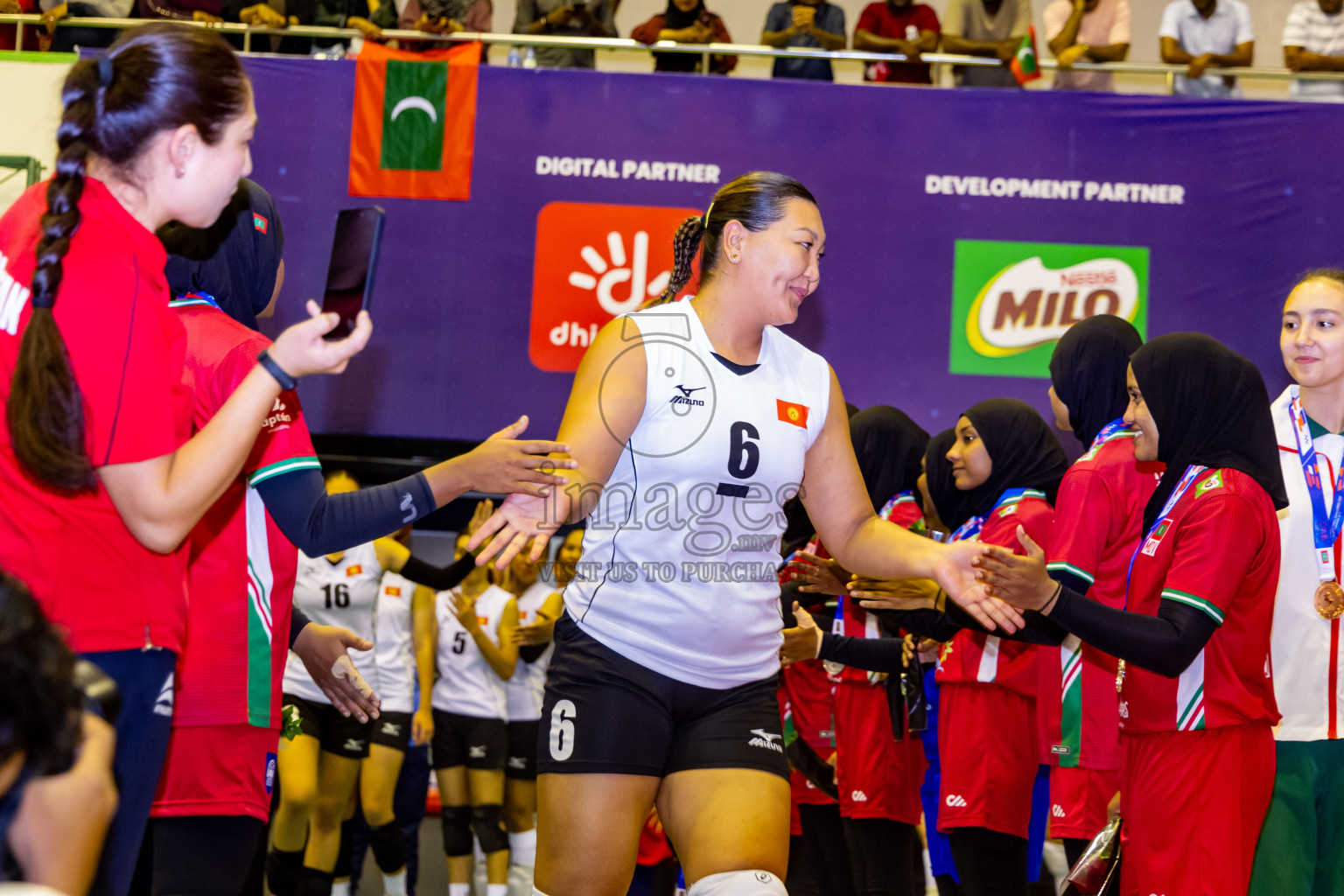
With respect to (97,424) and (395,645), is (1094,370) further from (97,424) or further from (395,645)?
(395,645)

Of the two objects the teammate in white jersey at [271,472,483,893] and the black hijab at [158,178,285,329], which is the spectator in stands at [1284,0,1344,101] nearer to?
the teammate in white jersey at [271,472,483,893]

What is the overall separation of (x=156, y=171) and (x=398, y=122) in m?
6.11

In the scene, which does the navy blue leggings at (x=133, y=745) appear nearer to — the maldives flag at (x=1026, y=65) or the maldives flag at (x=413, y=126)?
the maldives flag at (x=413, y=126)

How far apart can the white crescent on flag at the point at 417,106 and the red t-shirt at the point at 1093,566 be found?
17.3ft

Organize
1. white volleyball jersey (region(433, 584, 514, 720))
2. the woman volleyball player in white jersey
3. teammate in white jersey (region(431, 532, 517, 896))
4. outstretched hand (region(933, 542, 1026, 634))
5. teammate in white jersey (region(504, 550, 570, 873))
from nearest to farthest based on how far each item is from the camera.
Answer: the woman volleyball player in white jersey → outstretched hand (region(933, 542, 1026, 634)) → teammate in white jersey (region(431, 532, 517, 896)) → white volleyball jersey (region(433, 584, 514, 720)) → teammate in white jersey (region(504, 550, 570, 873))

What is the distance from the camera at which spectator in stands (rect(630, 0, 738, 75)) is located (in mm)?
8266

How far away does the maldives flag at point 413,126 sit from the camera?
7.62m

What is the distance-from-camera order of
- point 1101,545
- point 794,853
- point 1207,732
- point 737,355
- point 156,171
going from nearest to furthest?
point 156,171 → point 737,355 → point 1207,732 → point 1101,545 → point 794,853

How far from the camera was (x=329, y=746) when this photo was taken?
654cm

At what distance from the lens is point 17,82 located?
305 inches

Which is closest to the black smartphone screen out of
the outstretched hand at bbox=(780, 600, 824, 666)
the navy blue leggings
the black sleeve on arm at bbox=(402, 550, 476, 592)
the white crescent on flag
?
the navy blue leggings

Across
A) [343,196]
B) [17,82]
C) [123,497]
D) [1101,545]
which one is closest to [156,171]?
[123,497]

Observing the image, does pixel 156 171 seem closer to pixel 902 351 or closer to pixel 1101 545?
pixel 1101 545

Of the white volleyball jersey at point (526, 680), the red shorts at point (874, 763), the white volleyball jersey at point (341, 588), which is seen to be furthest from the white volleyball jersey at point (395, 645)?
the red shorts at point (874, 763)
